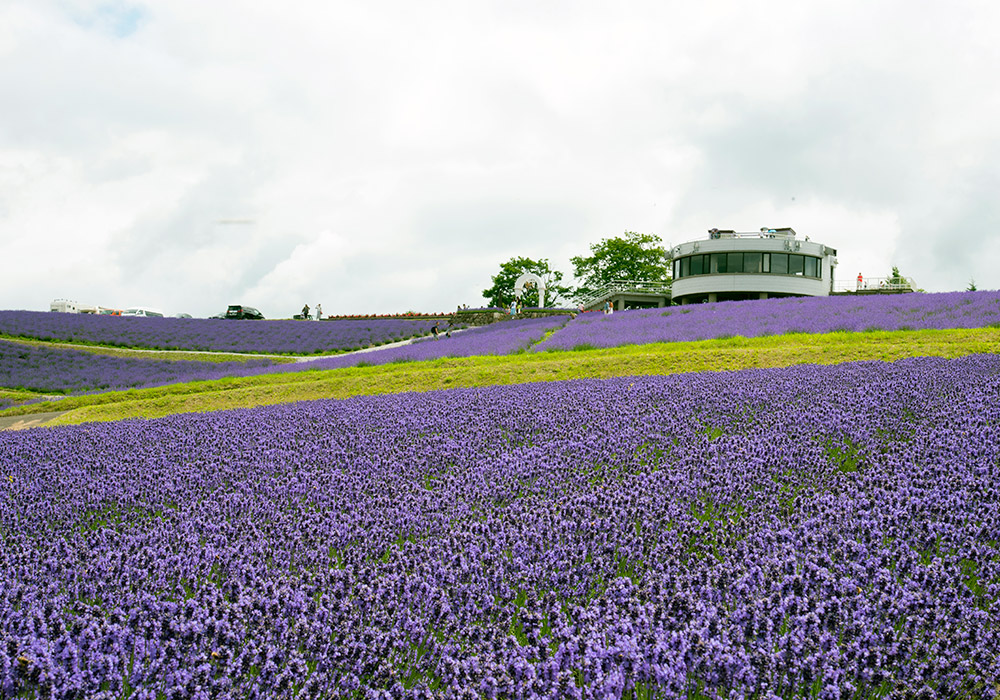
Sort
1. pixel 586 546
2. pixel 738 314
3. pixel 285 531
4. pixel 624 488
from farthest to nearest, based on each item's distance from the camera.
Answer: pixel 738 314 → pixel 624 488 → pixel 285 531 → pixel 586 546

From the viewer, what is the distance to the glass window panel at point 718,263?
40781mm

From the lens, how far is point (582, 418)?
23.7ft

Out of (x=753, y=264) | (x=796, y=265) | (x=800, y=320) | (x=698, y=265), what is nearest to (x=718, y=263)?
(x=698, y=265)

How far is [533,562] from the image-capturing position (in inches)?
154

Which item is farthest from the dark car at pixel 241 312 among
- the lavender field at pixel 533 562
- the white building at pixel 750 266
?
the lavender field at pixel 533 562

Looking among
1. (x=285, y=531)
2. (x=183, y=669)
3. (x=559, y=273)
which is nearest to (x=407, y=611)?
(x=183, y=669)

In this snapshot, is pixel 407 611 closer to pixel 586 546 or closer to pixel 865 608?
pixel 586 546

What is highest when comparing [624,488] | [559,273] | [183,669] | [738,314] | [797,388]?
[559,273]

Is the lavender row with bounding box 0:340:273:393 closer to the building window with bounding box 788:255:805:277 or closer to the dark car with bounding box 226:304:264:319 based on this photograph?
the dark car with bounding box 226:304:264:319

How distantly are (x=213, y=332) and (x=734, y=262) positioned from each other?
2795 centimetres

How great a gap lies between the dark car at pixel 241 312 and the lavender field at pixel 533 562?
43860mm

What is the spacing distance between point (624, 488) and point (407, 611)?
78.6 inches

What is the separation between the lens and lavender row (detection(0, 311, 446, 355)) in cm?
3344

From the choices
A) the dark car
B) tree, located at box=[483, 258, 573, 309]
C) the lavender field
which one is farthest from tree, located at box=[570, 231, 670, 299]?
the lavender field
